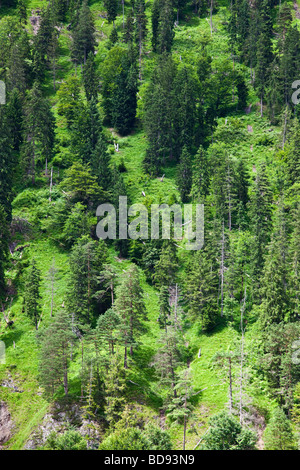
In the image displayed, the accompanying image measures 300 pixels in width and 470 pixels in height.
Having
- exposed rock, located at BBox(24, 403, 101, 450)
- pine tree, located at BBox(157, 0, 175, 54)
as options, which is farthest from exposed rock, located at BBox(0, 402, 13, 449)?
pine tree, located at BBox(157, 0, 175, 54)

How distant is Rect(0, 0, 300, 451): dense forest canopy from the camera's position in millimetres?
56438

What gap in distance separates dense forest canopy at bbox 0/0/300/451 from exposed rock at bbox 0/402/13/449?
0.14 m

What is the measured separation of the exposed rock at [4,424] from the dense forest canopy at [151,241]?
0.45 feet

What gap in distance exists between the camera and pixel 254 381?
5881 centimetres

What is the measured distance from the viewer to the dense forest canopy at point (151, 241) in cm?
5644

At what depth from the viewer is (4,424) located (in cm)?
5884

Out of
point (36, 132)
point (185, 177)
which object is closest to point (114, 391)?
point (185, 177)

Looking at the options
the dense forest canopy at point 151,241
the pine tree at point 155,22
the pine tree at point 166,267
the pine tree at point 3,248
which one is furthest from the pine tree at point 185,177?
the pine tree at point 155,22

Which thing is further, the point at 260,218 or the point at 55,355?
the point at 260,218

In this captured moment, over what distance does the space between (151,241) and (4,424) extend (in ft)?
101

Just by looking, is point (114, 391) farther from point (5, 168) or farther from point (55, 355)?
point (5, 168)

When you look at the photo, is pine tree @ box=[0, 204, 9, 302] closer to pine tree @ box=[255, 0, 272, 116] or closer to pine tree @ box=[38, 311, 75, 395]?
pine tree @ box=[38, 311, 75, 395]

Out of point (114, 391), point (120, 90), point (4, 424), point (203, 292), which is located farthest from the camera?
point (120, 90)

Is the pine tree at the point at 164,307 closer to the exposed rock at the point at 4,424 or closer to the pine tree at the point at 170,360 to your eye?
the pine tree at the point at 170,360
